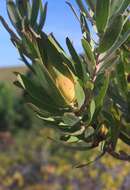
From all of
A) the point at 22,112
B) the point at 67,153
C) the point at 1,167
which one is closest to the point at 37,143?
the point at 67,153

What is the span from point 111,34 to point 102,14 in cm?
5

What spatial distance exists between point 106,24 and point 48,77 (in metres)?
0.18

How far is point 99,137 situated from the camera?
1.22 metres

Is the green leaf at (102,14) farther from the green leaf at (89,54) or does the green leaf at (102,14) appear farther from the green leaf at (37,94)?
the green leaf at (37,94)

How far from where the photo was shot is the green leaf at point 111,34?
1.06 m

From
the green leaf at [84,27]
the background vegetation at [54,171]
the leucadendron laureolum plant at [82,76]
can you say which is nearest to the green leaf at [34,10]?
the leucadendron laureolum plant at [82,76]

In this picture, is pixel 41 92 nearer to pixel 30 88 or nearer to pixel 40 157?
pixel 30 88

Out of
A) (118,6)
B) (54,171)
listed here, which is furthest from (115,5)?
(54,171)

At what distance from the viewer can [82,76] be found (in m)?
1.11

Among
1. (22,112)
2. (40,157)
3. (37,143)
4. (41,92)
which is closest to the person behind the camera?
(41,92)

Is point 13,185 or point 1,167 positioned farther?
point 1,167

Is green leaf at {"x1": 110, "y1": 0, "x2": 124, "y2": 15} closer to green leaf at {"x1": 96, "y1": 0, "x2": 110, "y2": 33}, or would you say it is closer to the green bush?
green leaf at {"x1": 96, "y1": 0, "x2": 110, "y2": 33}

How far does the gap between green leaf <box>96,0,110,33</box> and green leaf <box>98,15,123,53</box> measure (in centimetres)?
2

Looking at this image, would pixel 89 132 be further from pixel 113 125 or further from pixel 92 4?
pixel 92 4
